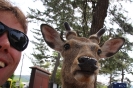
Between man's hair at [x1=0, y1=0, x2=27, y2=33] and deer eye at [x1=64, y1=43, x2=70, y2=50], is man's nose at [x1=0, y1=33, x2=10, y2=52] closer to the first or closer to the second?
man's hair at [x1=0, y1=0, x2=27, y2=33]

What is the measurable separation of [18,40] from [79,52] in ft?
8.24

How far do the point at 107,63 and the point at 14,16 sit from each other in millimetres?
11247

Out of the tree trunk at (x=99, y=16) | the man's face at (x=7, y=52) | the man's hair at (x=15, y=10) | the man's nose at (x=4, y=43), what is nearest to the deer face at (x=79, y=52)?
the man's hair at (x=15, y=10)

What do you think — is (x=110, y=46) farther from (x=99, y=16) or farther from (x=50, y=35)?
(x=99, y=16)

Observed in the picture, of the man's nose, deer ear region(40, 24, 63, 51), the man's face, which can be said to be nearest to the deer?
deer ear region(40, 24, 63, 51)

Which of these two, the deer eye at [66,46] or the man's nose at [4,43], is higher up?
the deer eye at [66,46]

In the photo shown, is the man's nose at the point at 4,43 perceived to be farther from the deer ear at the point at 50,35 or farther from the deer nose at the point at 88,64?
the deer ear at the point at 50,35

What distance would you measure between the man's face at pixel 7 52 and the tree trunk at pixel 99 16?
767 cm

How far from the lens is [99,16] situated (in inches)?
388

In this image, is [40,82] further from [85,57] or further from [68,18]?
[68,18]

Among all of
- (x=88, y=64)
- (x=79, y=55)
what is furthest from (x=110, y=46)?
(x=88, y=64)

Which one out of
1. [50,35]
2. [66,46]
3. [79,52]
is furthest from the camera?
[50,35]

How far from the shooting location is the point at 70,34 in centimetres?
503

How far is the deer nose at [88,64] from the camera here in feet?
11.3
